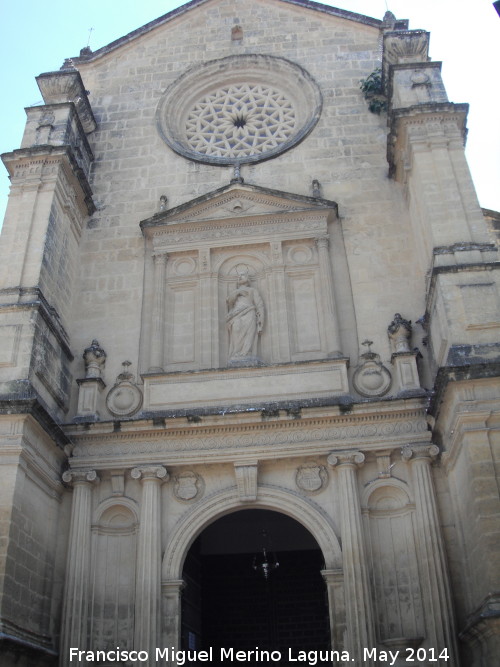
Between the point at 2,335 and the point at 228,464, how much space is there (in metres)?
3.80

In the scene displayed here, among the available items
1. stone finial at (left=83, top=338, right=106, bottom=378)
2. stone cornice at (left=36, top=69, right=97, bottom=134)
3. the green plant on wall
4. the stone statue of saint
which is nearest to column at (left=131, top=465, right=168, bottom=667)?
stone finial at (left=83, top=338, right=106, bottom=378)

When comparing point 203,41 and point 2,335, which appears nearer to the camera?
point 2,335

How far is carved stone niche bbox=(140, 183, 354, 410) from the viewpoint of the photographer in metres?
11.0

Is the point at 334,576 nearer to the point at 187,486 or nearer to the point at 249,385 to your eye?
the point at 187,486

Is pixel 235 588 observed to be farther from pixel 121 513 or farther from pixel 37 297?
pixel 37 297

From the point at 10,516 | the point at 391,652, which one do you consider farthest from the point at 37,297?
the point at 391,652

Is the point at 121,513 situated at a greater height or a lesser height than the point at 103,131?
lesser

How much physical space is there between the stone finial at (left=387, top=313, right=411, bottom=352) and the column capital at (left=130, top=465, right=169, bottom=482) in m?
4.01

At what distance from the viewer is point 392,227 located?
12500mm

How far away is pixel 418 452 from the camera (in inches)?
396

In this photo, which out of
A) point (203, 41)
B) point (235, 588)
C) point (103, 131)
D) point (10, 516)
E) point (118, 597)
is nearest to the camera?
point (10, 516)

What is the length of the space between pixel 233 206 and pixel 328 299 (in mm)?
2615

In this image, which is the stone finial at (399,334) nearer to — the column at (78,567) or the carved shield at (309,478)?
the carved shield at (309,478)

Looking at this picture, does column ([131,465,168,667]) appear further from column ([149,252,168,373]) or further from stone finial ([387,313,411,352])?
stone finial ([387,313,411,352])
